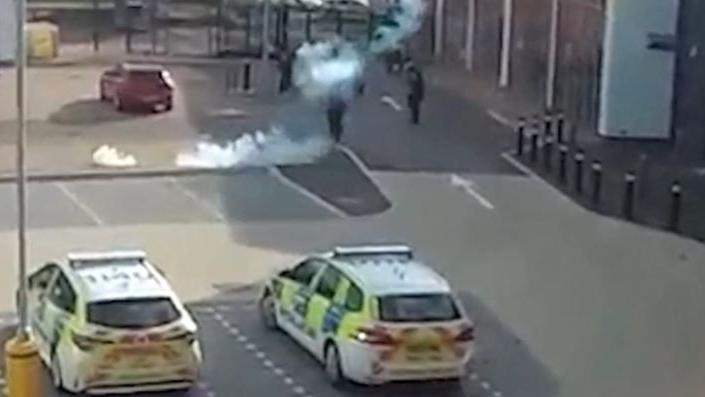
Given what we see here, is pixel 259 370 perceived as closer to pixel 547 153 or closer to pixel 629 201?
pixel 629 201

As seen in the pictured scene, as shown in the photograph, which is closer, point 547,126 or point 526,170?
point 526,170

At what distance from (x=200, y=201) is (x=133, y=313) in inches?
440

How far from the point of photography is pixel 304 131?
38.6 meters

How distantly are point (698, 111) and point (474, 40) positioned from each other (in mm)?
10388

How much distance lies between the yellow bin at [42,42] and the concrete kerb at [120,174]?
1335 cm

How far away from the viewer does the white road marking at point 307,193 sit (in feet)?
105

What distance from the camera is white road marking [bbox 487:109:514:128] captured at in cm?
4044

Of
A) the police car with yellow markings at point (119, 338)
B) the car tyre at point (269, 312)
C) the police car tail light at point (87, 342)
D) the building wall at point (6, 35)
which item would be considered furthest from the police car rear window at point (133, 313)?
the building wall at point (6, 35)

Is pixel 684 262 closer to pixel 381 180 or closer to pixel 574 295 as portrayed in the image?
pixel 574 295

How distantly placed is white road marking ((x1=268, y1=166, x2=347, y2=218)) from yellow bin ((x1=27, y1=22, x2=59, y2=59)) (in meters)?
13.8

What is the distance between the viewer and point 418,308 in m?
21.9

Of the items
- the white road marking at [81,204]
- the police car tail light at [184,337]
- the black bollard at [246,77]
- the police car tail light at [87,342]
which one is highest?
the black bollard at [246,77]

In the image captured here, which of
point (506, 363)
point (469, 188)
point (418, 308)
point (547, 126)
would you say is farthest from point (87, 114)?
point (418, 308)

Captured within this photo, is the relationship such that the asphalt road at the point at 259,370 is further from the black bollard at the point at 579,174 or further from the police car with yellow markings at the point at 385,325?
the black bollard at the point at 579,174
